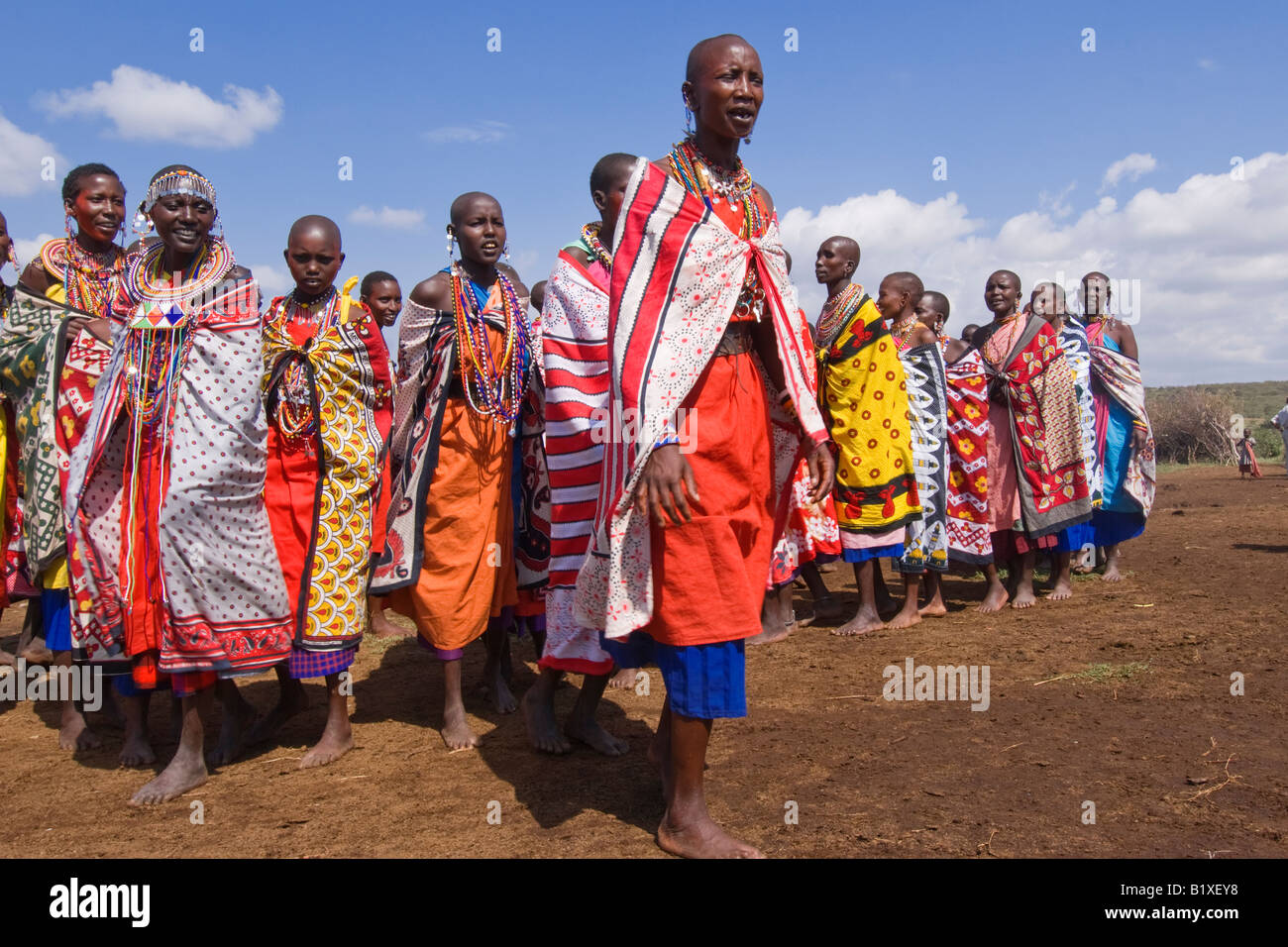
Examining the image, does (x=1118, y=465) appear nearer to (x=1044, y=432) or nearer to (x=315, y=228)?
(x=1044, y=432)

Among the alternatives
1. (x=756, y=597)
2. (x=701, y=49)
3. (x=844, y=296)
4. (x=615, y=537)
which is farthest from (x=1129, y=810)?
(x=844, y=296)

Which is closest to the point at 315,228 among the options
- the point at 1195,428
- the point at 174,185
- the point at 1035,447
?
the point at 174,185

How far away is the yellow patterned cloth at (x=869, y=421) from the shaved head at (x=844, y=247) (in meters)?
0.29

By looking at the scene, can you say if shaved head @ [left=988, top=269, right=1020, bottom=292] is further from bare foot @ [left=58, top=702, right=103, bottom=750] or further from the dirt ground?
bare foot @ [left=58, top=702, right=103, bottom=750]

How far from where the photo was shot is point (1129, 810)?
3422mm

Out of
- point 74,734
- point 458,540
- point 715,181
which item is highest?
point 715,181

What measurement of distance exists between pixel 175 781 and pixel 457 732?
47.6 inches

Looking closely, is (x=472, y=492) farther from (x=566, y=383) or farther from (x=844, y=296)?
(x=844, y=296)

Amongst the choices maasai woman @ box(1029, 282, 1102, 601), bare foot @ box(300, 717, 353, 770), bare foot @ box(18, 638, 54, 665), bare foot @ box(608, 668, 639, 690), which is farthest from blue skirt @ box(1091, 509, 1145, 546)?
bare foot @ box(18, 638, 54, 665)

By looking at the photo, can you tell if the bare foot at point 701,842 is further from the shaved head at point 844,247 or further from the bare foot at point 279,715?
the shaved head at point 844,247

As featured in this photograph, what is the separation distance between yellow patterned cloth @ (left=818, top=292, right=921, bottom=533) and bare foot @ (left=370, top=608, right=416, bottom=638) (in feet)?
11.3

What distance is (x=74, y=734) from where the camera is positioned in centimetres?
490

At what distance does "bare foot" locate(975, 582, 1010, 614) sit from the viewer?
747cm

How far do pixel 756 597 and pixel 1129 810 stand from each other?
1.56 m
